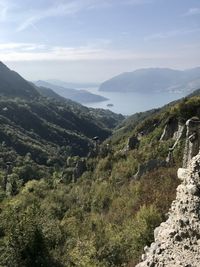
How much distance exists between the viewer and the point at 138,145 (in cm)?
6225

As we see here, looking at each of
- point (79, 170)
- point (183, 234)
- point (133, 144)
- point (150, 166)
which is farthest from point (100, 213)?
point (133, 144)

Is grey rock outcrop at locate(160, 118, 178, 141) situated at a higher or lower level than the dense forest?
higher

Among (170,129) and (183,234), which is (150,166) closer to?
(170,129)

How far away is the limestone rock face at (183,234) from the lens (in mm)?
13320

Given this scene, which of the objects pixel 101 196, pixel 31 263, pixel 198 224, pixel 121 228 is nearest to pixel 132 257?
pixel 121 228

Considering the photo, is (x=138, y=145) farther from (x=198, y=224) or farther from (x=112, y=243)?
(x=198, y=224)

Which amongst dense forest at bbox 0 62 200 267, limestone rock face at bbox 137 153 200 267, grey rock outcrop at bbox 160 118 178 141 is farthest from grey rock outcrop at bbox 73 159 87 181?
limestone rock face at bbox 137 153 200 267

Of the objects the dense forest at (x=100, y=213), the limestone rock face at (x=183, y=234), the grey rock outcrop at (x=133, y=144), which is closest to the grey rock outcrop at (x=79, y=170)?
the dense forest at (x=100, y=213)

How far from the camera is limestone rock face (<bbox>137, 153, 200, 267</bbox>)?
13320 mm

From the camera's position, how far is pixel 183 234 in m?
13.8

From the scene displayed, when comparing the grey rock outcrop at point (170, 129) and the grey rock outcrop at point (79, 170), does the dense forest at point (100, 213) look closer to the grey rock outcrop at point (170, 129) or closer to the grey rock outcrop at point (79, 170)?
the grey rock outcrop at point (79, 170)

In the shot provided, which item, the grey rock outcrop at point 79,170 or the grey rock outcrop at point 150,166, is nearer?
the grey rock outcrop at point 150,166

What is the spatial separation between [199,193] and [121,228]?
14726 millimetres

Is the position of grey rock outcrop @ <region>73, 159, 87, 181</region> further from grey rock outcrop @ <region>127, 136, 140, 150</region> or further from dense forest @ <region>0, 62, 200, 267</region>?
grey rock outcrop @ <region>127, 136, 140, 150</region>
